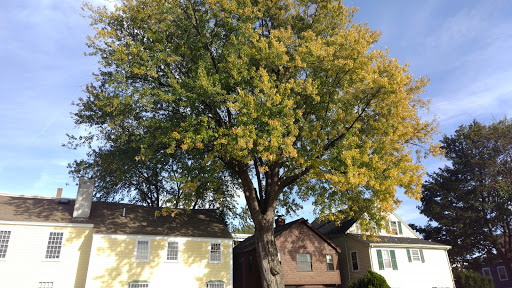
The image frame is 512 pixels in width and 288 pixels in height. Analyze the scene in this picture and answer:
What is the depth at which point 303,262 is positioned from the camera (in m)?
30.0

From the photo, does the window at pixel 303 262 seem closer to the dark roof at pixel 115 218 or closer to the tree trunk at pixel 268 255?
the dark roof at pixel 115 218

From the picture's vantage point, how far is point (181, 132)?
17844 millimetres

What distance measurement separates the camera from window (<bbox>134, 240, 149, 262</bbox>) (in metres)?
24.3

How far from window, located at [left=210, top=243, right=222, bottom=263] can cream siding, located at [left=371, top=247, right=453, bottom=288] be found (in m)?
14.7

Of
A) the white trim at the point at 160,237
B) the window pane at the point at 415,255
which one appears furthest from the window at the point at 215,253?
the window pane at the point at 415,255

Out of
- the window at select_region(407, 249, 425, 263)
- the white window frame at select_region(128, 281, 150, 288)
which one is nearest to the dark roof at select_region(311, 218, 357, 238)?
the window at select_region(407, 249, 425, 263)

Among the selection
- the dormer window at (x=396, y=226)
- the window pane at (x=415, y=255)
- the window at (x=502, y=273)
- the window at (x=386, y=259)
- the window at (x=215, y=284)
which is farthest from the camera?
the window at (x=502, y=273)

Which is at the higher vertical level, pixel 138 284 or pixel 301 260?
pixel 301 260

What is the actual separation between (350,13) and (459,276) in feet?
112

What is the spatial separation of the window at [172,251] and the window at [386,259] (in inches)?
745

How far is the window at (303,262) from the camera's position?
29.8 m

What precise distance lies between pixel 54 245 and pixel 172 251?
8.14 m

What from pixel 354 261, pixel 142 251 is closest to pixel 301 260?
pixel 354 261

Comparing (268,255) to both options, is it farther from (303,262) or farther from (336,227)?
(336,227)
